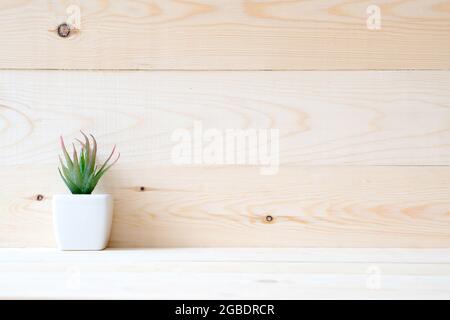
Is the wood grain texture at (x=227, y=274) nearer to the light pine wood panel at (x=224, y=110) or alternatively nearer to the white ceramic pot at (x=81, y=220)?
the white ceramic pot at (x=81, y=220)

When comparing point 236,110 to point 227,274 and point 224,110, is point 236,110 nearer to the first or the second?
point 224,110

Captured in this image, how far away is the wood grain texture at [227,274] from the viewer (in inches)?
25.6

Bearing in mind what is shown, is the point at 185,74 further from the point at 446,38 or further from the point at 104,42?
the point at 446,38

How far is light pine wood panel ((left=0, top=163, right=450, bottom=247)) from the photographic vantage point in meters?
0.99

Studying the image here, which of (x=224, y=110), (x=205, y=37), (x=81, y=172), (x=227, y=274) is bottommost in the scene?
(x=227, y=274)

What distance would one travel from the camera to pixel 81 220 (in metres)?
0.92

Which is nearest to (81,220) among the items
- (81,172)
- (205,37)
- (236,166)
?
(81,172)

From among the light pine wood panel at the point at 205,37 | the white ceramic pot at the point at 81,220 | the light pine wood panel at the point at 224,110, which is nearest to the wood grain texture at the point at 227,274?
the white ceramic pot at the point at 81,220

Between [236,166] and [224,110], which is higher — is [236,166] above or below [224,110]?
below

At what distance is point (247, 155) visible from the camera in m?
1.00

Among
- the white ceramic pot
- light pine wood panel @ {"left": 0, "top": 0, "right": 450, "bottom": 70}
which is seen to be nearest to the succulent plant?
the white ceramic pot

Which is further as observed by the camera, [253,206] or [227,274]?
[253,206]

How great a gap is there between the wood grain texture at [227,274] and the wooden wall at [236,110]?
58mm

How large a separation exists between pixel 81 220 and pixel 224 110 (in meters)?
0.31
